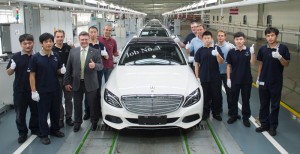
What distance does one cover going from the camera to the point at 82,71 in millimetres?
4699

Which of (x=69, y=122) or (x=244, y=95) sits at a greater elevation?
(x=244, y=95)

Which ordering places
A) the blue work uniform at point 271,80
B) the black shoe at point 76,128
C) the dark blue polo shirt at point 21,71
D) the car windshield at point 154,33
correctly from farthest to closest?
the car windshield at point 154,33 < the black shoe at point 76,128 < the blue work uniform at point 271,80 < the dark blue polo shirt at point 21,71

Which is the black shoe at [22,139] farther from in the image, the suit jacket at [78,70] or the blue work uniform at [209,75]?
the blue work uniform at [209,75]

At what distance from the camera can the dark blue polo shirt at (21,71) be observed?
431 cm

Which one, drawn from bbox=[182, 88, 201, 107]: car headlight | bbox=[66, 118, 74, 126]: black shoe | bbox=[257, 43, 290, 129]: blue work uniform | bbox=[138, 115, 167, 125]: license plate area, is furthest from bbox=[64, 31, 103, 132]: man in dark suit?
bbox=[257, 43, 290, 129]: blue work uniform

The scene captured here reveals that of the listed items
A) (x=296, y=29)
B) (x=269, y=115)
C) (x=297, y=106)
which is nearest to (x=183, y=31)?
(x=296, y=29)

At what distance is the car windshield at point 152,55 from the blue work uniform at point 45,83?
5.27 feet

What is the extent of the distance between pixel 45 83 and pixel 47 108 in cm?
39

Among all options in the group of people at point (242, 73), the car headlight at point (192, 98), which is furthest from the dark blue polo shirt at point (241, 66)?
the car headlight at point (192, 98)

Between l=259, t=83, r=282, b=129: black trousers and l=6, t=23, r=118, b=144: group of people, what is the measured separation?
2636 millimetres

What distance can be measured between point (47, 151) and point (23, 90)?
3.13 ft

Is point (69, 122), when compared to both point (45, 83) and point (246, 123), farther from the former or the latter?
point (246, 123)

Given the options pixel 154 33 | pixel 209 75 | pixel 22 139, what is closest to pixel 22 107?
pixel 22 139

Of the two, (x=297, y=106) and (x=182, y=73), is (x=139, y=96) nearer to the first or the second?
(x=182, y=73)
